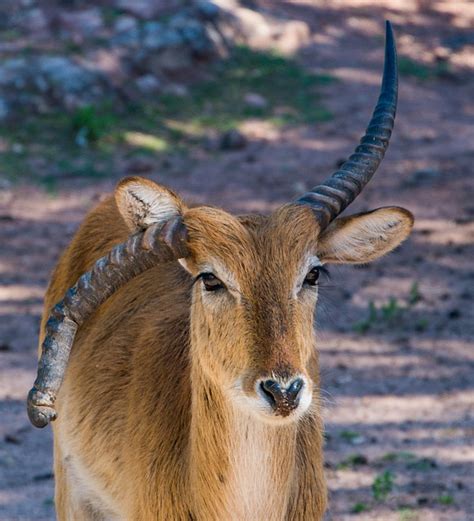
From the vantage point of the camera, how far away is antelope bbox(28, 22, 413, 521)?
413 centimetres

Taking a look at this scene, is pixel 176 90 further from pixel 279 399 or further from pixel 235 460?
pixel 279 399

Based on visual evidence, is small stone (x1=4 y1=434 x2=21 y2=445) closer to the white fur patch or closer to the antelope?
the antelope

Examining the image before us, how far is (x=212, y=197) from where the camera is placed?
10898mm

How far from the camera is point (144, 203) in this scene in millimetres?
4371

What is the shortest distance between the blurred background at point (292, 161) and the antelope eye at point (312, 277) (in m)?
1.18

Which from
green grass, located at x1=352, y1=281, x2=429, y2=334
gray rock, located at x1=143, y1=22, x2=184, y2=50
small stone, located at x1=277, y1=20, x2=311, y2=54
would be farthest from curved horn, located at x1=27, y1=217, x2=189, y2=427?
small stone, located at x1=277, y1=20, x2=311, y2=54

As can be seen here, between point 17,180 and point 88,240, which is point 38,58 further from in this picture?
point 88,240

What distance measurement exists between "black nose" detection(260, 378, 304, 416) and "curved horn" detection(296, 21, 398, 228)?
869 mm

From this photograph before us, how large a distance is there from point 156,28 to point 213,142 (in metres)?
2.31

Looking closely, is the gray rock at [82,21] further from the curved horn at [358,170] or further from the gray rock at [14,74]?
the curved horn at [358,170]

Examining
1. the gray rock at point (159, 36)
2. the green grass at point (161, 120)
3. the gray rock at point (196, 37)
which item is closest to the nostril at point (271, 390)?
the green grass at point (161, 120)

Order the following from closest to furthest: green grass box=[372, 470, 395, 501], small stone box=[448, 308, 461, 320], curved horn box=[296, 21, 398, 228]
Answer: curved horn box=[296, 21, 398, 228] < green grass box=[372, 470, 395, 501] < small stone box=[448, 308, 461, 320]

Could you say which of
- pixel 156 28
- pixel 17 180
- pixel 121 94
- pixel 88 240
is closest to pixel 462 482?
pixel 88 240

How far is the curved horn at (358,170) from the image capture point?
Answer: 14.9ft
